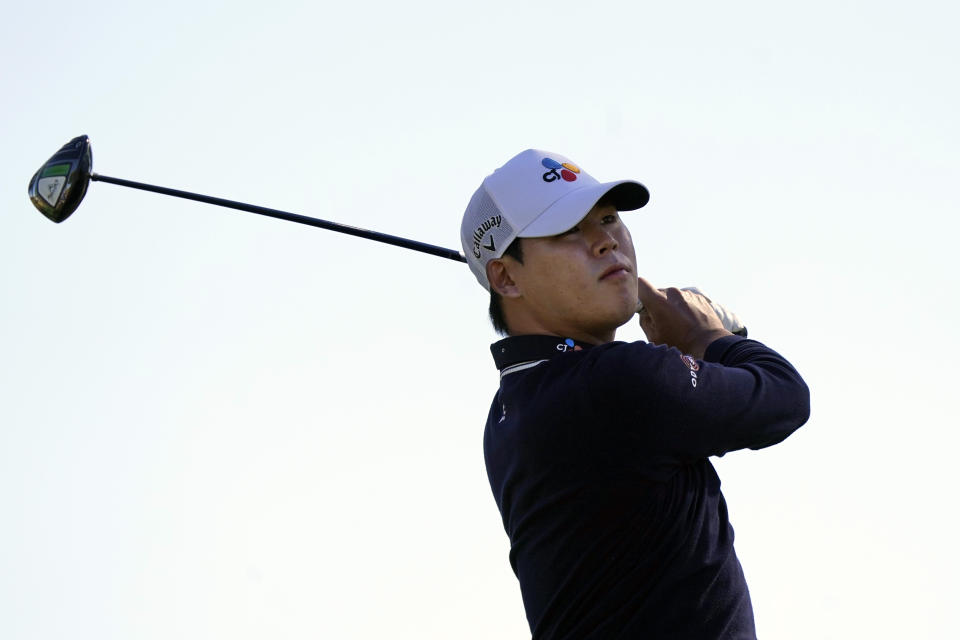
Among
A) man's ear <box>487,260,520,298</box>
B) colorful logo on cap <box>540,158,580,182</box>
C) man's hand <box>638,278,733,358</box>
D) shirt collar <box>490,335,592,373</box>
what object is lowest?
shirt collar <box>490,335,592,373</box>

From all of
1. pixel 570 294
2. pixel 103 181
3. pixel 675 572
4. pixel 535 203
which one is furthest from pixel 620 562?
pixel 103 181

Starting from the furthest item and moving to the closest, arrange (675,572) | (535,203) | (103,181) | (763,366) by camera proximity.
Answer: (103,181) → (535,203) → (763,366) → (675,572)

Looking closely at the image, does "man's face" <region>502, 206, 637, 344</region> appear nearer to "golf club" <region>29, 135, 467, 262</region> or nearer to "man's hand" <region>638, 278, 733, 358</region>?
"man's hand" <region>638, 278, 733, 358</region>

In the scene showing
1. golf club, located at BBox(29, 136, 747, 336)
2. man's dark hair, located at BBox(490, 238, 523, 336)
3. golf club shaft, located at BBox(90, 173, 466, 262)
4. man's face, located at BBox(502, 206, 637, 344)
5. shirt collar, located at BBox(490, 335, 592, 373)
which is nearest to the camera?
shirt collar, located at BBox(490, 335, 592, 373)

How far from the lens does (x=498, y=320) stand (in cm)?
514

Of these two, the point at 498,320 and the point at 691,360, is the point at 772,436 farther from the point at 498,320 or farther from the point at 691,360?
the point at 498,320

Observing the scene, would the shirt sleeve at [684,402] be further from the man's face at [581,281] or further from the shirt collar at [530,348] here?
the man's face at [581,281]

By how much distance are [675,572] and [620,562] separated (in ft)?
0.56

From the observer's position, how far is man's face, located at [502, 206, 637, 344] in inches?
189

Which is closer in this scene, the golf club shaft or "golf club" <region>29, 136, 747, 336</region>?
the golf club shaft

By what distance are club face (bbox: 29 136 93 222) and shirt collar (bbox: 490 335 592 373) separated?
383 cm

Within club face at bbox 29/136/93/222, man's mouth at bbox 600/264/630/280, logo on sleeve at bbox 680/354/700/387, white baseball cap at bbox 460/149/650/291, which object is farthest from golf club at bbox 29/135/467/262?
logo on sleeve at bbox 680/354/700/387

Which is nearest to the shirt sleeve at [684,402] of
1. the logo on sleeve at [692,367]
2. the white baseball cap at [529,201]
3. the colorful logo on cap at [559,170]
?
the logo on sleeve at [692,367]

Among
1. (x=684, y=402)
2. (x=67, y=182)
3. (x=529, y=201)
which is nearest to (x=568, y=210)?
(x=529, y=201)
